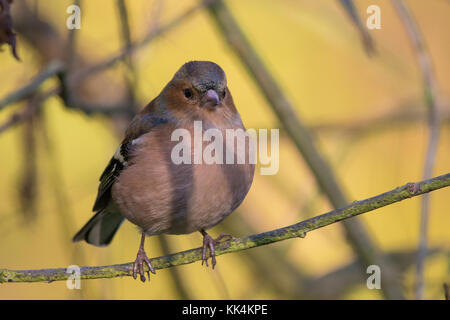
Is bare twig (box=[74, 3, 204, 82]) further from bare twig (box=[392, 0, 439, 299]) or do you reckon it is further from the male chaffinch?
bare twig (box=[392, 0, 439, 299])

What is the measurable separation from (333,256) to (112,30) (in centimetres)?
307

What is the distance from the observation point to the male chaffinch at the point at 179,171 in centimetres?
296

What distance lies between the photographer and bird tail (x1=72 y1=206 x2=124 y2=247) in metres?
3.80

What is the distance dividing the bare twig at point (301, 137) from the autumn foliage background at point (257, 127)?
0.17 m

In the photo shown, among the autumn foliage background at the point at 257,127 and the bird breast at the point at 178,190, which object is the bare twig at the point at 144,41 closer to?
the autumn foliage background at the point at 257,127

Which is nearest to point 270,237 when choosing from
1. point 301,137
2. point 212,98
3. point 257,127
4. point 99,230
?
point 212,98

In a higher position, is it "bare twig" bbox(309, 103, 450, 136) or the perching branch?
"bare twig" bbox(309, 103, 450, 136)

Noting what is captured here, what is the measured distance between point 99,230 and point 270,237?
176 centimetres

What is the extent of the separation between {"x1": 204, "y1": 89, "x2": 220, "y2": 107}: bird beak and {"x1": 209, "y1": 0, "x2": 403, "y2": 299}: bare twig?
833mm

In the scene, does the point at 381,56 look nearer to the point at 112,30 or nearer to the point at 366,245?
the point at 366,245

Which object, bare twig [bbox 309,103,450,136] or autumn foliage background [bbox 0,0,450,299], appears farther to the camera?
bare twig [bbox 309,103,450,136]

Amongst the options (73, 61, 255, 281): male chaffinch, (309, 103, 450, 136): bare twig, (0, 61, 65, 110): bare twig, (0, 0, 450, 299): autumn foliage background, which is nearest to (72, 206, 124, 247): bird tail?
(0, 0, 450, 299): autumn foliage background
